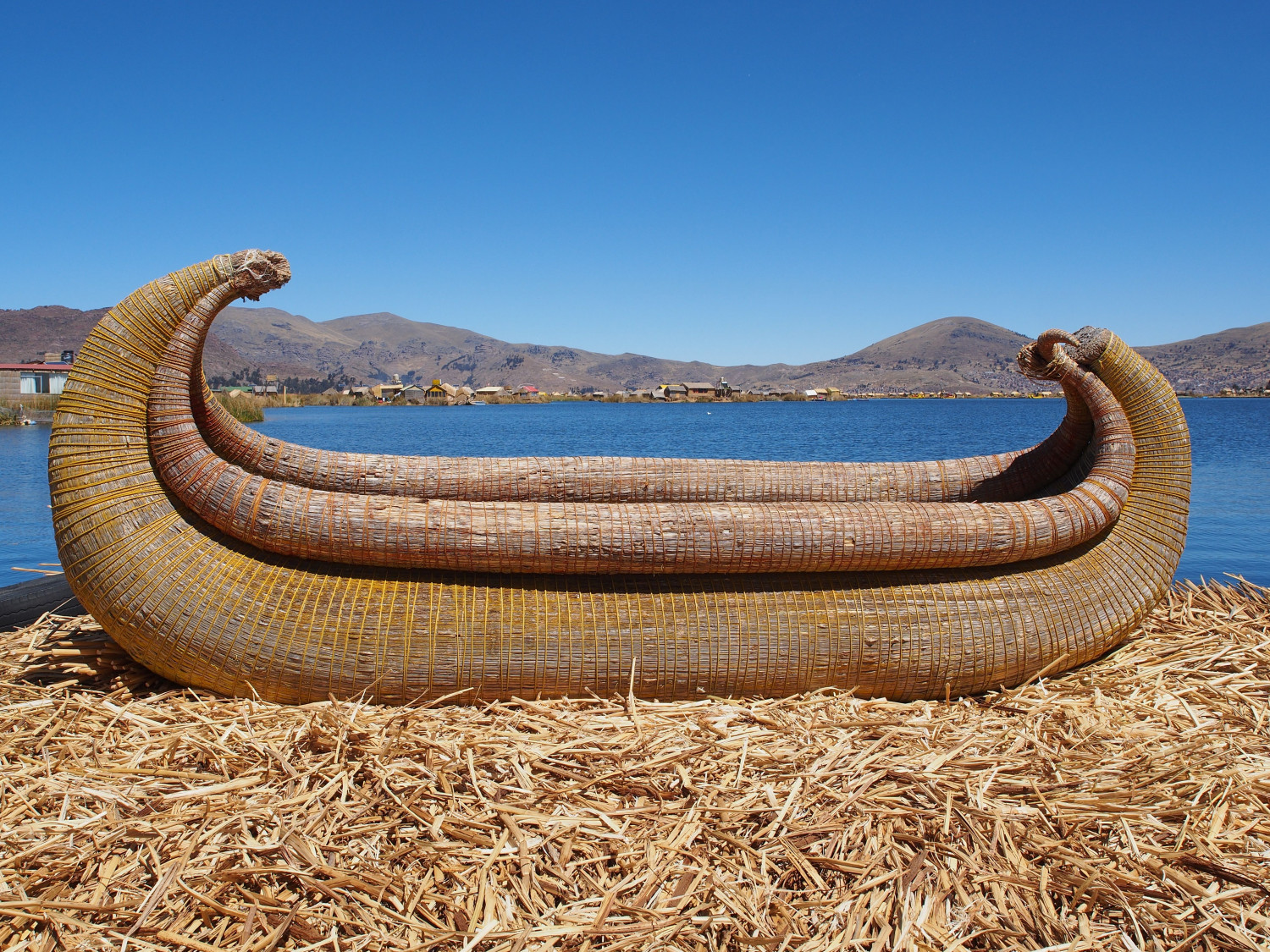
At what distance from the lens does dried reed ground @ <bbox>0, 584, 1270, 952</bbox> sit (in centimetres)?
204

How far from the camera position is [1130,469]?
4051 mm

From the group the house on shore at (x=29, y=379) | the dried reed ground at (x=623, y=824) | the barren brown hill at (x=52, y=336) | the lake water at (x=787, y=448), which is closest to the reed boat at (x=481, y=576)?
the dried reed ground at (x=623, y=824)

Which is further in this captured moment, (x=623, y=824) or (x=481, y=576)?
(x=481, y=576)

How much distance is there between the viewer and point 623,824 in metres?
2.43

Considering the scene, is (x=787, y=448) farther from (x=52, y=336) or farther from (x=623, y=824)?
(x=52, y=336)

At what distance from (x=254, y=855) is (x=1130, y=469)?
4.25 m

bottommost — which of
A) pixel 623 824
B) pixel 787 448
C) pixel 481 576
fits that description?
pixel 787 448

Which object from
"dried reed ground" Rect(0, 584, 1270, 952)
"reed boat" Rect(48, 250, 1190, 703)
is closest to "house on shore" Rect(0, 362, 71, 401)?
"reed boat" Rect(48, 250, 1190, 703)

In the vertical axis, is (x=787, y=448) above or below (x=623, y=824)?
below

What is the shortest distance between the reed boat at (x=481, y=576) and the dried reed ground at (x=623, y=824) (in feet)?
0.61

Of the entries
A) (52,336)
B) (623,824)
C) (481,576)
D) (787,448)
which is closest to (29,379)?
(787,448)

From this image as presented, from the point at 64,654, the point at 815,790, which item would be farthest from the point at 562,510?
the point at 64,654

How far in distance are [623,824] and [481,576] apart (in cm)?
131

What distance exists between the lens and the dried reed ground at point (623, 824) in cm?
204
